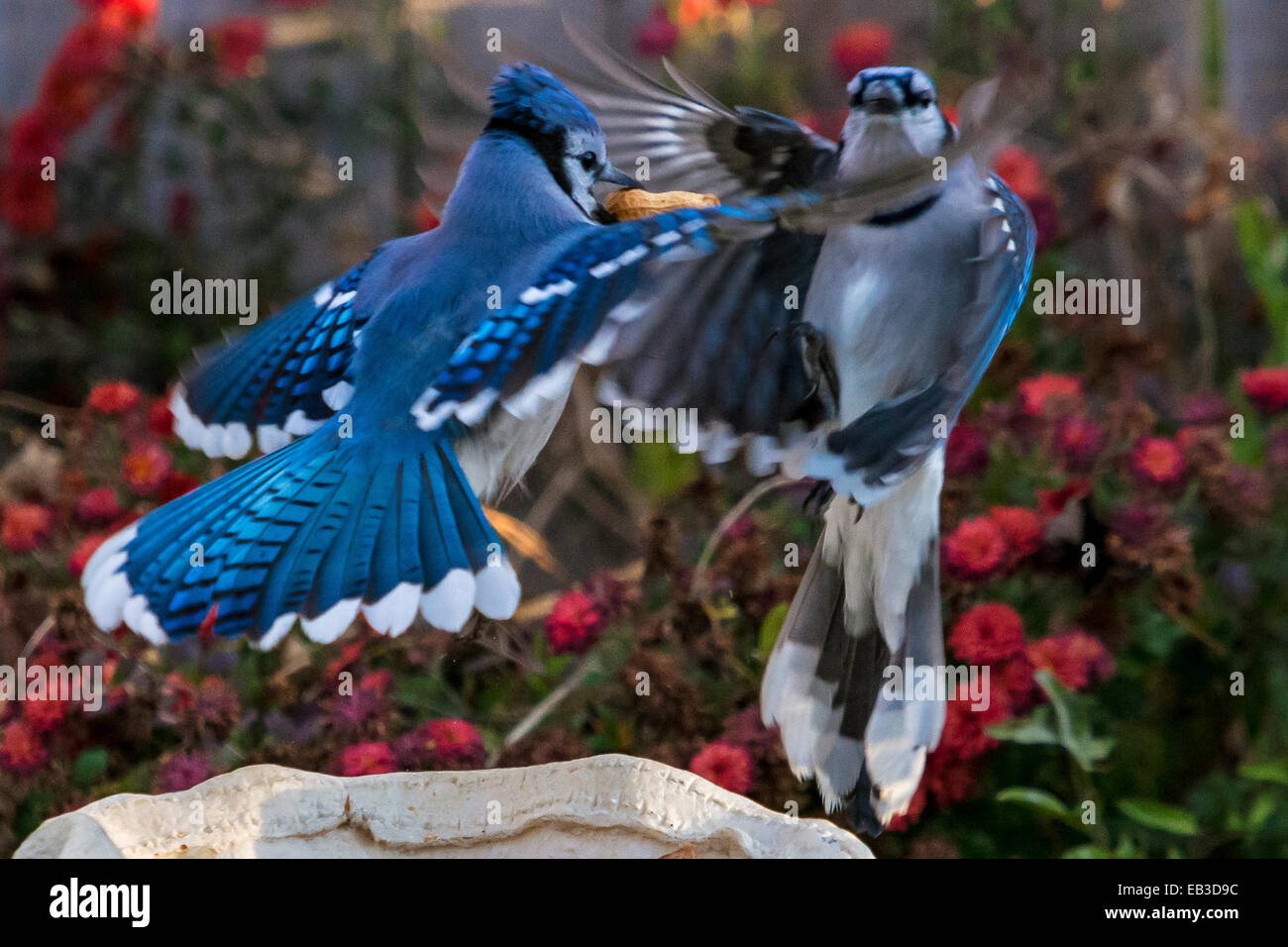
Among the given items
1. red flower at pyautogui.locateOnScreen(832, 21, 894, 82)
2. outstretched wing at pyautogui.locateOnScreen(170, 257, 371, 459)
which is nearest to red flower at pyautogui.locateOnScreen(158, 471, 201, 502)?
outstretched wing at pyautogui.locateOnScreen(170, 257, 371, 459)

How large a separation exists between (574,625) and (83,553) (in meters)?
0.60

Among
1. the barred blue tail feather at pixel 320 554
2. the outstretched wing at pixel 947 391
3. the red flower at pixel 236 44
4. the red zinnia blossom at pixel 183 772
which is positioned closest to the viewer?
the barred blue tail feather at pixel 320 554

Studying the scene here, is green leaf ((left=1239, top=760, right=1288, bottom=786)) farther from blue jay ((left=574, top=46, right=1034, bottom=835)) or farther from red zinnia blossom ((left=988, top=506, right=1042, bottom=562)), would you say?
blue jay ((left=574, top=46, right=1034, bottom=835))

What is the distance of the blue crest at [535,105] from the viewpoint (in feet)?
3.75

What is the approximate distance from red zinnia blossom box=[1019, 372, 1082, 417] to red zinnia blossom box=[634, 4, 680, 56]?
3.31ft

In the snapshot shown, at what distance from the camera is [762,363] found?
1.21 meters

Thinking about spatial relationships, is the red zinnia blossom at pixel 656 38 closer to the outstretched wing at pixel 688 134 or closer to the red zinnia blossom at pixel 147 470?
Answer: the outstretched wing at pixel 688 134

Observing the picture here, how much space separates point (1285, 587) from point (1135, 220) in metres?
0.90

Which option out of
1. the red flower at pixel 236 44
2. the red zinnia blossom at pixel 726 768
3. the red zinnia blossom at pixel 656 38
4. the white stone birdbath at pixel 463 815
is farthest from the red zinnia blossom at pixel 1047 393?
the red flower at pixel 236 44

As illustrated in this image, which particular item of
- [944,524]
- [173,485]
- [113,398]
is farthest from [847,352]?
[113,398]

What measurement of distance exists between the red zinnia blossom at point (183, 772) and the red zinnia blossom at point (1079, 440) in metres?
1.08

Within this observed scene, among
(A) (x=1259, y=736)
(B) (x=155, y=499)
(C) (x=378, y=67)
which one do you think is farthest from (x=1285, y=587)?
(C) (x=378, y=67)

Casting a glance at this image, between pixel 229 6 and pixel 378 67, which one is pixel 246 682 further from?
pixel 229 6

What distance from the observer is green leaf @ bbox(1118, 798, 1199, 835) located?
1.46m
